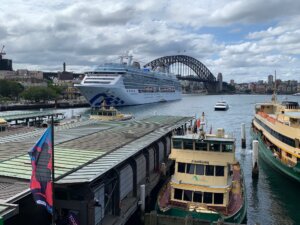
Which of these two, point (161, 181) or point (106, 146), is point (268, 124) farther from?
point (106, 146)

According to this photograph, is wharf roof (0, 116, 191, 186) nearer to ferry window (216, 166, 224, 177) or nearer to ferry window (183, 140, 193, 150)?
ferry window (183, 140, 193, 150)

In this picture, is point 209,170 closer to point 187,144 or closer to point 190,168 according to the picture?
point 190,168

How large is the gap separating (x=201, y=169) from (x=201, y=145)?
1.56 m

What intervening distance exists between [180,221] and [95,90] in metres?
114

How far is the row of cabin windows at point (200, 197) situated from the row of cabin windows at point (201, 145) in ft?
9.38

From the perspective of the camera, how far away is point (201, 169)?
23359 mm

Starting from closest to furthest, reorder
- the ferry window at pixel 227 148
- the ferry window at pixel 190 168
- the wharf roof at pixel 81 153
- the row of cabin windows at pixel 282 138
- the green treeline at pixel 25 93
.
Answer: the wharf roof at pixel 81 153 → the ferry window at pixel 190 168 → the ferry window at pixel 227 148 → the row of cabin windows at pixel 282 138 → the green treeline at pixel 25 93

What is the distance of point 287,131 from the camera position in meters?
36.8

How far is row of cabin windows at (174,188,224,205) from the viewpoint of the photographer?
2236 cm

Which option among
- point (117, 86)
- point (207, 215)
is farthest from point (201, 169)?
point (117, 86)

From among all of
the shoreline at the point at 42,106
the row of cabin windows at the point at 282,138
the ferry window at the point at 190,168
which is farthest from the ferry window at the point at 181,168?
the shoreline at the point at 42,106

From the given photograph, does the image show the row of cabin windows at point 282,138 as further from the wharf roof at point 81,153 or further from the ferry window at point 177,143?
the ferry window at point 177,143

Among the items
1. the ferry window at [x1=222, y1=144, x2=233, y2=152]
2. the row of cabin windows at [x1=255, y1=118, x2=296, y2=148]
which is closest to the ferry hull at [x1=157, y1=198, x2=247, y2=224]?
the ferry window at [x1=222, y1=144, x2=233, y2=152]

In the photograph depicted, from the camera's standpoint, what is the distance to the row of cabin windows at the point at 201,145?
23656 millimetres
